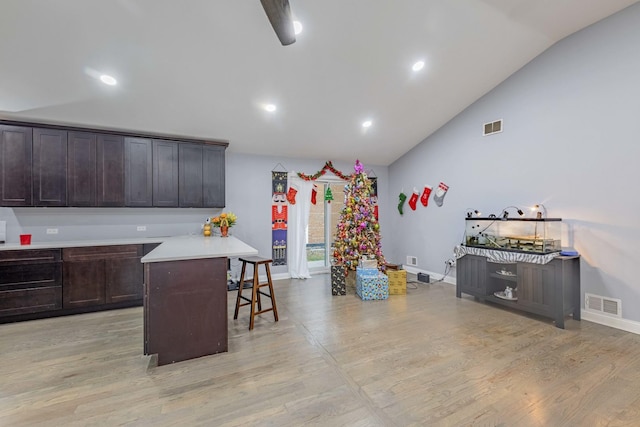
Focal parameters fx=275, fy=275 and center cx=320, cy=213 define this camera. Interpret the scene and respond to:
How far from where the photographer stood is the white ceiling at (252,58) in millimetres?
2600

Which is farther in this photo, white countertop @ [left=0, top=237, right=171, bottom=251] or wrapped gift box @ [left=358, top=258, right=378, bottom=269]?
wrapped gift box @ [left=358, top=258, right=378, bottom=269]

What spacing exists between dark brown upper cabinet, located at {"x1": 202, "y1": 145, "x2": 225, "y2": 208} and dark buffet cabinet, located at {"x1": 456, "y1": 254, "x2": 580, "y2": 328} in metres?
4.02

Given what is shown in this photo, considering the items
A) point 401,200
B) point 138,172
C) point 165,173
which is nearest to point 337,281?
point 401,200

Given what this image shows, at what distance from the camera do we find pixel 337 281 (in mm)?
4344

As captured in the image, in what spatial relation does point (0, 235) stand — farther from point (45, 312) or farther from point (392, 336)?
point (392, 336)

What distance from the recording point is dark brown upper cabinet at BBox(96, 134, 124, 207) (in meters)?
3.81

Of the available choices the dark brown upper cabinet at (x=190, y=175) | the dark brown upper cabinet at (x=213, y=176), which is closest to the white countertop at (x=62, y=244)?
the dark brown upper cabinet at (x=190, y=175)

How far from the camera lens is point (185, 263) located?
94.7 inches

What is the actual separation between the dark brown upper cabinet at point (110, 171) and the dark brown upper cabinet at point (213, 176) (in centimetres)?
110

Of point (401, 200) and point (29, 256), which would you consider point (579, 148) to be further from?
point (29, 256)

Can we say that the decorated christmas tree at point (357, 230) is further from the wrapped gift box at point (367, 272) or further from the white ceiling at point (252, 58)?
the white ceiling at point (252, 58)

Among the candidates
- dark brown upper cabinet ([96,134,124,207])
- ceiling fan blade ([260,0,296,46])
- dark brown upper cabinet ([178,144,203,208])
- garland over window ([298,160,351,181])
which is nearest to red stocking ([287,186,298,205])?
garland over window ([298,160,351,181])

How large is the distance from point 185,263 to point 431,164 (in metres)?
4.67

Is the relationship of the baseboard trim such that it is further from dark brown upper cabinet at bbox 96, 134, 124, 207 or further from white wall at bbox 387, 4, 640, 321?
dark brown upper cabinet at bbox 96, 134, 124, 207
